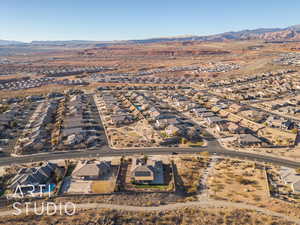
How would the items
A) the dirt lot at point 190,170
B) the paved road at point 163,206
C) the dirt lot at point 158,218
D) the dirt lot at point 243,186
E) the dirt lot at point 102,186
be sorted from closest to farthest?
1. the dirt lot at point 158,218
2. the paved road at point 163,206
3. the dirt lot at point 243,186
4. the dirt lot at point 102,186
5. the dirt lot at point 190,170

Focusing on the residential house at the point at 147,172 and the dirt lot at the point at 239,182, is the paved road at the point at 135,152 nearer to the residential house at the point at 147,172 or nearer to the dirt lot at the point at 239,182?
the dirt lot at the point at 239,182

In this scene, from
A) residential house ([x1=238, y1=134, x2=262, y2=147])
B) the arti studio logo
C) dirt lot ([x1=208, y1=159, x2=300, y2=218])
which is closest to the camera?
the arti studio logo

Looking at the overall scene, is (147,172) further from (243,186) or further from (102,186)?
(243,186)

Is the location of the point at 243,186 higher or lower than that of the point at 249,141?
lower

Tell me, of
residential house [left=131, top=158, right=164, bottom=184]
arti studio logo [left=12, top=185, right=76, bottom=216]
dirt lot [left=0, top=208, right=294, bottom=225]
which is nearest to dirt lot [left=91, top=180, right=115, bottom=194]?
residential house [left=131, top=158, right=164, bottom=184]

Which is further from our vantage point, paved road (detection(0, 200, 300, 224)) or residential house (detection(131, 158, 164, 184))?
residential house (detection(131, 158, 164, 184))

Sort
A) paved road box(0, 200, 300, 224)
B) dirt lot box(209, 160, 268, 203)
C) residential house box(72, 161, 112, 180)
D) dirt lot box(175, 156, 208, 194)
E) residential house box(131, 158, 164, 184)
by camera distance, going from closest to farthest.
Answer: paved road box(0, 200, 300, 224)
dirt lot box(209, 160, 268, 203)
dirt lot box(175, 156, 208, 194)
residential house box(131, 158, 164, 184)
residential house box(72, 161, 112, 180)

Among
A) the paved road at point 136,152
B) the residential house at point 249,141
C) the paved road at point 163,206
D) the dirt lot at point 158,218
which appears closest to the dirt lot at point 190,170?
the paved road at point 163,206

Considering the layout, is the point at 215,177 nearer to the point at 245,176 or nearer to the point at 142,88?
the point at 245,176

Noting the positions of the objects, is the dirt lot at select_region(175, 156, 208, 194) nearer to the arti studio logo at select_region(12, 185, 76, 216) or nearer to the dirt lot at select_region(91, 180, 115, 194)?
the dirt lot at select_region(91, 180, 115, 194)

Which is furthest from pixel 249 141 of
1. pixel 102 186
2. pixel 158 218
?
pixel 102 186
